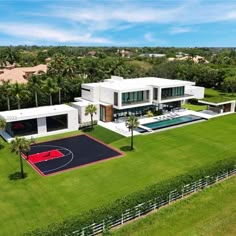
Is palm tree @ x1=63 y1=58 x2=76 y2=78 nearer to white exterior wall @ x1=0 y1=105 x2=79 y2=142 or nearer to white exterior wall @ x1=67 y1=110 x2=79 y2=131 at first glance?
white exterior wall @ x1=0 y1=105 x2=79 y2=142

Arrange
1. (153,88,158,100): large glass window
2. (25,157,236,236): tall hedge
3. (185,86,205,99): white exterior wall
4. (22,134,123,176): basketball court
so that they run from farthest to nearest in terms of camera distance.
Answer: (185,86,205,99): white exterior wall, (153,88,158,100): large glass window, (22,134,123,176): basketball court, (25,157,236,236): tall hedge

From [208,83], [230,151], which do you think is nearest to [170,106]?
[230,151]

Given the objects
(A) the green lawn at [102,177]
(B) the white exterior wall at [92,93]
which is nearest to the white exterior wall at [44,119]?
(A) the green lawn at [102,177]

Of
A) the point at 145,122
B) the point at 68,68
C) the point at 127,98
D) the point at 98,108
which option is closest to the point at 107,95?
the point at 98,108

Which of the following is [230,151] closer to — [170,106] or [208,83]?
[170,106]

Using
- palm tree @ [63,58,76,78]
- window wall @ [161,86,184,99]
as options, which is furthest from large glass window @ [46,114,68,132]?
palm tree @ [63,58,76,78]

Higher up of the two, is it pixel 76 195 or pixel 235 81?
pixel 235 81

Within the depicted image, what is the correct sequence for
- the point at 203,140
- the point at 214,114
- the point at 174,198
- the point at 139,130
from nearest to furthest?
the point at 174,198, the point at 203,140, the point at 139,130, the point at 214,114
